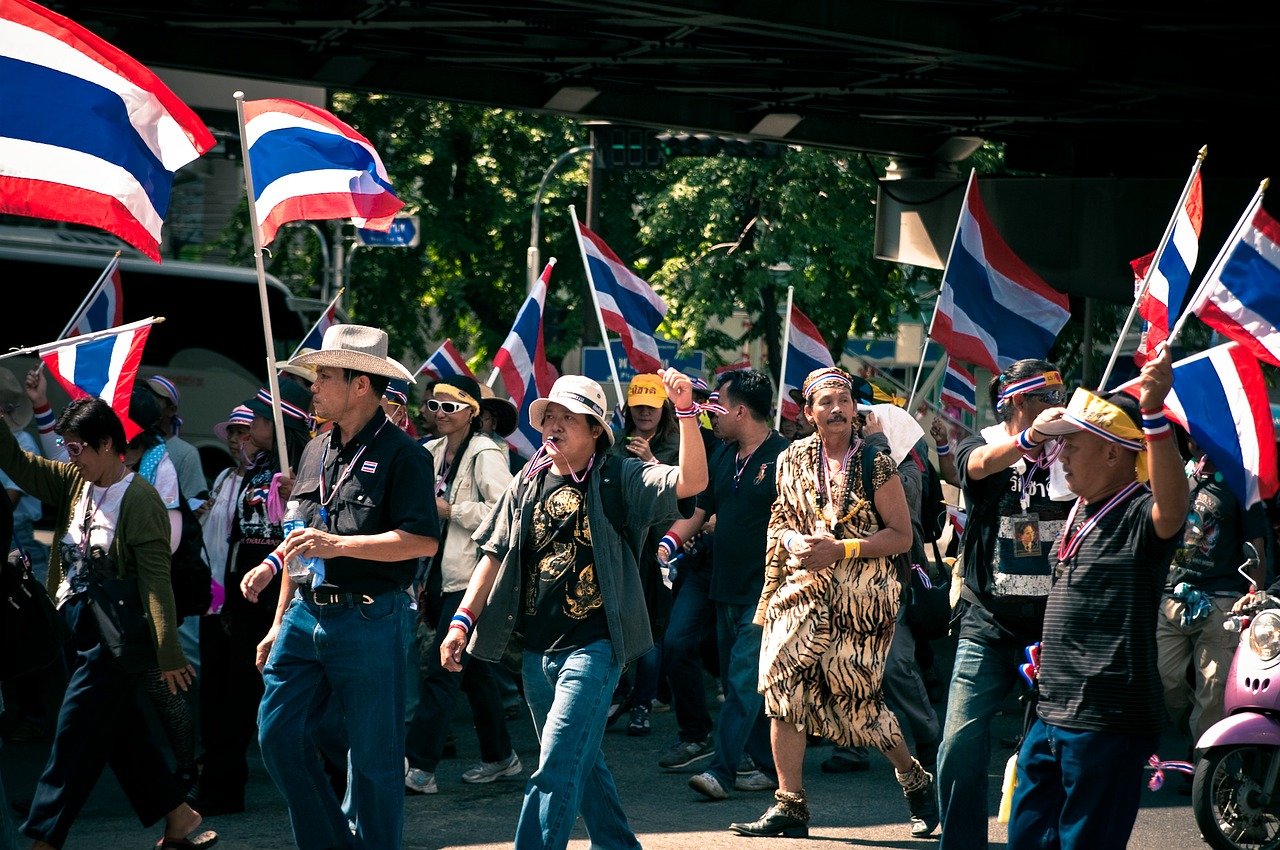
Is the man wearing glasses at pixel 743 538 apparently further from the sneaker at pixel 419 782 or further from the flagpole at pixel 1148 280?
the flagpole at pixel 1148 280

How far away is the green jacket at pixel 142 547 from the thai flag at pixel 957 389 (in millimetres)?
5183

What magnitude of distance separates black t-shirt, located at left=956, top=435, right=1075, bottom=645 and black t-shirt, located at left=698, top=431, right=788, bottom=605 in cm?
199

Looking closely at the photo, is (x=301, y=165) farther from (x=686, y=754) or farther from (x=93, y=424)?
(x=686, y=754)

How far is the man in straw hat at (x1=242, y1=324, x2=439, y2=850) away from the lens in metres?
5.77

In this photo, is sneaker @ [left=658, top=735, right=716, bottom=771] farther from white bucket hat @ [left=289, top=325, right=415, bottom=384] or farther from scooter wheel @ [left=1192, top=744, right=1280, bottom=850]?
white bucket hat @ [left=289, top=325, right=415, bottom=384]

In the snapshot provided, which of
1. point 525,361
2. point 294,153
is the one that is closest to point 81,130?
point 294,153

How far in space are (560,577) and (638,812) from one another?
2127 mm

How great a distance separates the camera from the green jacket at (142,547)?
6.53 metres

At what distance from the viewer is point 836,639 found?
7.05 metres

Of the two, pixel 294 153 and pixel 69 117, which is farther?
pixel 294 153

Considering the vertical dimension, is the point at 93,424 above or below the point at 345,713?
above

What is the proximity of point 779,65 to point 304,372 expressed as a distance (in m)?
5.77

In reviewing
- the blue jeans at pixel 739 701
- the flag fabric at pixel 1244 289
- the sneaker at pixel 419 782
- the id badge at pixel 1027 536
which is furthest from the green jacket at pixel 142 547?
the flag fabric at pixel 1244 289

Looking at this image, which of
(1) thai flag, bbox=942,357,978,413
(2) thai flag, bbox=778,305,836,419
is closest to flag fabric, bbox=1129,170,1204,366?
(1) thai flag, bbox=942,357,978,413
